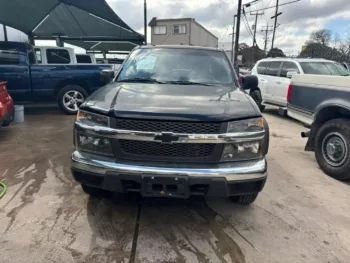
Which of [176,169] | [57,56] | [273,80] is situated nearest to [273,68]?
[273,80]

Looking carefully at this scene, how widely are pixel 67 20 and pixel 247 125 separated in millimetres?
12788

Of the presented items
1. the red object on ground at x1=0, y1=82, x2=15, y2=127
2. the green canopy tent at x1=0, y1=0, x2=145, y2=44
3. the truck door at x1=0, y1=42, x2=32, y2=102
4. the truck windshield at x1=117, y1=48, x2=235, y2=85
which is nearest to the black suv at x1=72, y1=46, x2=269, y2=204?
the truck windshield at x1=117, y1=48, x2=235, y2=85

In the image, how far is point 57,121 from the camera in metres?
7.50

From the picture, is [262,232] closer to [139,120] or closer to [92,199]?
[139,120]

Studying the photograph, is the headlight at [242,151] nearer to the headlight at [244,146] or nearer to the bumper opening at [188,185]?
the headlight at [244,146]

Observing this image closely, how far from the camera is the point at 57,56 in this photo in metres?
8.59

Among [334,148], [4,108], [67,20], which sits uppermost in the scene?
[67,20]

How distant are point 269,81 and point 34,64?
23.0 ft

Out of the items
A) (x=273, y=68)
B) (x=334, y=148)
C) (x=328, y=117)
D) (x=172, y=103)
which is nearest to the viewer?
(x=172, y=103)

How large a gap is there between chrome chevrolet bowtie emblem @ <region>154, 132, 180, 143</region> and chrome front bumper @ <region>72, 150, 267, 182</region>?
0.23 meters

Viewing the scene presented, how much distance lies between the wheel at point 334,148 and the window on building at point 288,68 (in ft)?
13.8

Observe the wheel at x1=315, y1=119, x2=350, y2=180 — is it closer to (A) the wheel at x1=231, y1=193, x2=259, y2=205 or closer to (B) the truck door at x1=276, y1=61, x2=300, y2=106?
(A) the wheel at x1=231, y1=193, x2=259, y2=205

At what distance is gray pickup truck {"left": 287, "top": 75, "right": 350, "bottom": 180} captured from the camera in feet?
13.1

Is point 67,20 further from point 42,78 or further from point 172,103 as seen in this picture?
point 172,103
